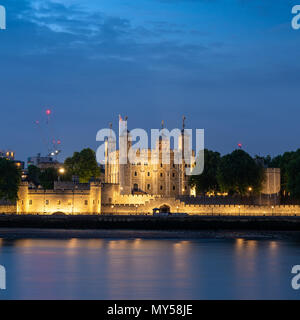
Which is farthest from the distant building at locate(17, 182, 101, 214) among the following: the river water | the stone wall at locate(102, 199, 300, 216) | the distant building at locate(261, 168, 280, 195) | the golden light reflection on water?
the distant building at locate(261, 168, 280, 195)

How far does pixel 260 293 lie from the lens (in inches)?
1612

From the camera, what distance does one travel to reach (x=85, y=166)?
4309 inches

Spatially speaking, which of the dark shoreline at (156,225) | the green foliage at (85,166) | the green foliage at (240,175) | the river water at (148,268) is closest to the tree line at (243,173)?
the green foliage at (240,175)

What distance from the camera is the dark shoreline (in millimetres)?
75438

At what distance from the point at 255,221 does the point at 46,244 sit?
83.0ft

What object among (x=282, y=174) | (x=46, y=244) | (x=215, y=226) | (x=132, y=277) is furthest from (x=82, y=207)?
(x=132, y=277)

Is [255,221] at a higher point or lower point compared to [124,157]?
lower

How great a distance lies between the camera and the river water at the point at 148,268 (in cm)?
4097

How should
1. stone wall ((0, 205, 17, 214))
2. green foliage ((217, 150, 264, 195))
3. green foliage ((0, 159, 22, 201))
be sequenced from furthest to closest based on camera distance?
green foliage ((217, 150, 264, 195)) < stone wall ((0, 205, 17, 214)) < green foliage ((0, 159, 22, 201))

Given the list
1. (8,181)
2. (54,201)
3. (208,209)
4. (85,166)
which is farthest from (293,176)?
(85,166)

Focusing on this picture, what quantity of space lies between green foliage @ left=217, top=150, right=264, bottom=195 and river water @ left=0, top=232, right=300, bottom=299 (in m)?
22.1

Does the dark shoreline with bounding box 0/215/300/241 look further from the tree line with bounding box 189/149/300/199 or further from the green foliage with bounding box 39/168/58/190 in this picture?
the green foliage with bounding box 39/168/58/190
